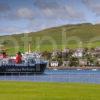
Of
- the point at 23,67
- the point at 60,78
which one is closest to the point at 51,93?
the point at 60,78

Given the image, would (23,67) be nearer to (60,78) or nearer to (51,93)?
(60,78)

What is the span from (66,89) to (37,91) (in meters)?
2.87

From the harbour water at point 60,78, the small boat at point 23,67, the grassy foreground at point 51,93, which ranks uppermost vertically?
the small boat at point 23,67

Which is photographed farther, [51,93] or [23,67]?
[23,67]

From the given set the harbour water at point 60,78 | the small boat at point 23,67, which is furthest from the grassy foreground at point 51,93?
the small boat at point 23,67

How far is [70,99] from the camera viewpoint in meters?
38.5

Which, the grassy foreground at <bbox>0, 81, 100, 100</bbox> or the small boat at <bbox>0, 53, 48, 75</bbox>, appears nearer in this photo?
the grassy foreground at <bbox>0, 81, 100, 100</bbox>

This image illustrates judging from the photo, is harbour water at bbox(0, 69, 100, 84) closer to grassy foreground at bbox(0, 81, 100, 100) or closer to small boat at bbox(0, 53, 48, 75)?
small boat at bbox(0, 53, 48, 75)

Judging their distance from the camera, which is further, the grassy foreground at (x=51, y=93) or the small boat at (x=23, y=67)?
the small boat at (x=23, y=67)

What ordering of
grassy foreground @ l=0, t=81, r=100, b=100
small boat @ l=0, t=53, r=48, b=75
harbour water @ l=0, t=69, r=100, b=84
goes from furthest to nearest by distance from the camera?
small boat @ l=0, t=53, r=48, b=75, harbour water @ l=0, t=69, r=100, b=84, grassy foreground @ l=0, t=81, r=100, b=100

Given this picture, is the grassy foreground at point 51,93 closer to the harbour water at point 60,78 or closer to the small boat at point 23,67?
the harbour water at point 60,78

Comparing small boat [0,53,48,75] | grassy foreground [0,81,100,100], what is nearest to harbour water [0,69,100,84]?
small boat [0,53,48,75]

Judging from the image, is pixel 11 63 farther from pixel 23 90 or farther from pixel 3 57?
pixel 23 90

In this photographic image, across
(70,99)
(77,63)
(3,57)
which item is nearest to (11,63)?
(3,57)
